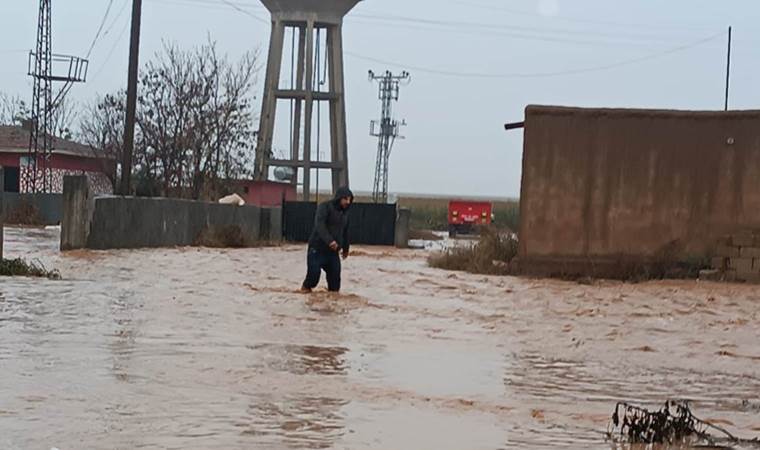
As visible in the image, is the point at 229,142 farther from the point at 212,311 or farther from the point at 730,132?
the point at 212,311

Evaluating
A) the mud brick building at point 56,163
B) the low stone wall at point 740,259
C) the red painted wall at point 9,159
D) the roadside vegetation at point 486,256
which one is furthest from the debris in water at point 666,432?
the red painted wall at point 9,159

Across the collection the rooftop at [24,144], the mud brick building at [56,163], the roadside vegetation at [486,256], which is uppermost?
the rooftop at [24,144]

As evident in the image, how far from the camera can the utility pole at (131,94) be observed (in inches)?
1296

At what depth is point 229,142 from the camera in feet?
171

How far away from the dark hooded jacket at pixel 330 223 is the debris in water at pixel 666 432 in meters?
9.55

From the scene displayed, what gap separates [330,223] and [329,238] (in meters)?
0.36

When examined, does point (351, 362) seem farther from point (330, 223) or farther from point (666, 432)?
point (330, 223)

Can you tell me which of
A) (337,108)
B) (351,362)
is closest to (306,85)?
(337,108)

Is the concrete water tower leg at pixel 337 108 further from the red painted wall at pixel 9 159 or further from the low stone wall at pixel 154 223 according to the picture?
the low stone wall at pixel 154 223

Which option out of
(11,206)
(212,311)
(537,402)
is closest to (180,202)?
(11,206)

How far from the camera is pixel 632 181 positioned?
24641 mm

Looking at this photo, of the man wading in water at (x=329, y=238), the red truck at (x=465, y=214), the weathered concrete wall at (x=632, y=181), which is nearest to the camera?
the man wading in water at (x=329, y=238)

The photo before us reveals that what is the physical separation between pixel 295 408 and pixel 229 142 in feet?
144

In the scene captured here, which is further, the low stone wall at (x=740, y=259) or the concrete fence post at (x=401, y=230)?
the concrete fence post at (x=401, y=230)
